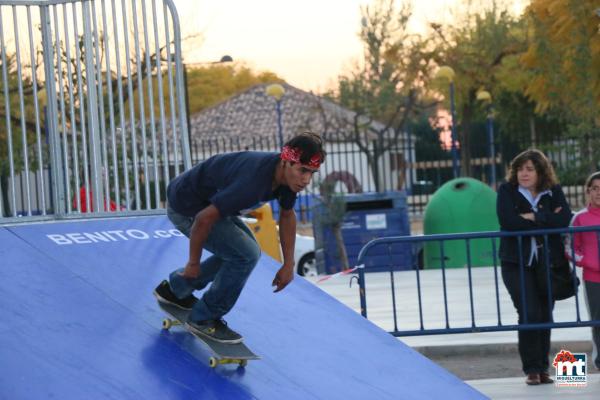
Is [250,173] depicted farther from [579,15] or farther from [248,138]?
[248,138]

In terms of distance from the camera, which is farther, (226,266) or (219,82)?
(219,82)

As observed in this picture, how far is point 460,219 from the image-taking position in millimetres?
21484

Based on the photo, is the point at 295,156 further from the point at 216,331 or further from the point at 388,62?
the point at 388,62

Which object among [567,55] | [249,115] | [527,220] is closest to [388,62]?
[567,55]

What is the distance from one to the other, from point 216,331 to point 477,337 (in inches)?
243

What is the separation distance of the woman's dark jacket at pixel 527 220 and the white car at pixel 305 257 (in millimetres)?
13366

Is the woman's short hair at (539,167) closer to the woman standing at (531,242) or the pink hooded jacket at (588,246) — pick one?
the woman standing at (531,242)

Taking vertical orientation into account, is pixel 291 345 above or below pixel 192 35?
below

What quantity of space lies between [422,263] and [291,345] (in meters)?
15.2

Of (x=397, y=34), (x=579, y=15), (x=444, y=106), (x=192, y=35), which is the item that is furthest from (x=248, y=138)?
(x=579, y=15)

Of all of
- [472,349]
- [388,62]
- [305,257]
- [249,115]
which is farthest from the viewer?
[249,115]

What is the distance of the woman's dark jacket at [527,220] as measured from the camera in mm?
9625

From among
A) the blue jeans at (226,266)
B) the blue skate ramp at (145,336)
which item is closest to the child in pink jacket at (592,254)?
the blue skate ramp at (145,336)

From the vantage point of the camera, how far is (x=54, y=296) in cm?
695
